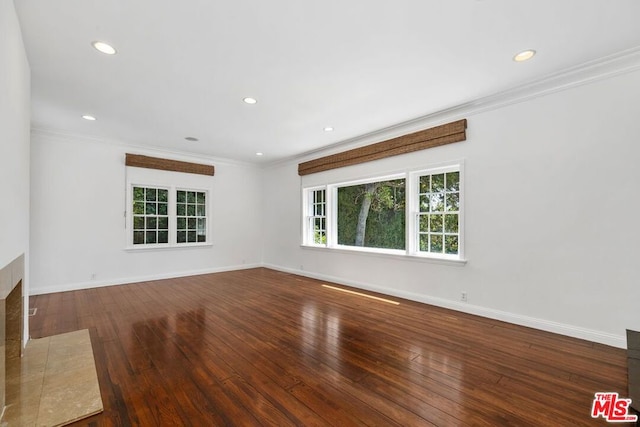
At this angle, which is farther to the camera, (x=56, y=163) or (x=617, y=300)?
(x=56, y=163)

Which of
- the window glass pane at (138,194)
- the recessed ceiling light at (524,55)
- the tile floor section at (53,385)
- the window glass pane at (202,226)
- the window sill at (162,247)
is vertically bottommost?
the tile floor section at (53,385)

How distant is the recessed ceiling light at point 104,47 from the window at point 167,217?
147 inches

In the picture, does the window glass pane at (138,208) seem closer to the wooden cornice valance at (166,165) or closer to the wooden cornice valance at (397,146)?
the wooden cornice valance at (166,165)

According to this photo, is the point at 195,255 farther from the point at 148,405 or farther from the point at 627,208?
the point at 627,208

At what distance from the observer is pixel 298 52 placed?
261 cm

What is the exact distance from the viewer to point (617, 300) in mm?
2799

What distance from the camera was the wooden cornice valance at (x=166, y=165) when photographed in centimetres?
566

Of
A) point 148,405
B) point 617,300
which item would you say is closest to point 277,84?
point 148,405

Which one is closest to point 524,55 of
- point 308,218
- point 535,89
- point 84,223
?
point 535,89

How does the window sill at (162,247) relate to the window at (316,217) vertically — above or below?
below

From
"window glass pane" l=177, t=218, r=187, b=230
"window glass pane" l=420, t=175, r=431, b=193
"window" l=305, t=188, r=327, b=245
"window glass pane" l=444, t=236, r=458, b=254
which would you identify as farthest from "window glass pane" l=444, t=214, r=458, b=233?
"window glass pane" l=177, t=218, r=187, b=230

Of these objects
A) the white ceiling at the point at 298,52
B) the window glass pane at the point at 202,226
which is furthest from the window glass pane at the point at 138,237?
the white ceiling at the point at 298,52

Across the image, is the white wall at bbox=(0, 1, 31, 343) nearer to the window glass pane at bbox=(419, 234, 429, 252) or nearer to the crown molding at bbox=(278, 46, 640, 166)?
the crown molding at bbox=(278, 46, 640, 166)

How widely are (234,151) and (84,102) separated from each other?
285 cm
